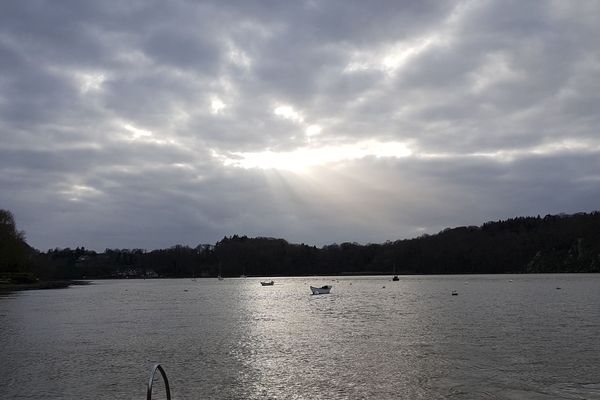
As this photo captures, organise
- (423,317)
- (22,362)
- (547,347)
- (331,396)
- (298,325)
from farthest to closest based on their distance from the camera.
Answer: (423,317) → (298,325) → (547,347) → (22,362) → (331,396)

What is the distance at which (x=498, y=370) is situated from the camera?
26094 millimetres

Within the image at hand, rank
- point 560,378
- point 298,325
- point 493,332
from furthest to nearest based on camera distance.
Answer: point 298,325 < point 493,332 < point 560,378

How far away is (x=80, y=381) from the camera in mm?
25141

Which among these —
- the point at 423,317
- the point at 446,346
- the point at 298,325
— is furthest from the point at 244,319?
the point at 446,346

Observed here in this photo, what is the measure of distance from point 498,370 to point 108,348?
23.9m

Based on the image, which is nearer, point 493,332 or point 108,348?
point 108,348

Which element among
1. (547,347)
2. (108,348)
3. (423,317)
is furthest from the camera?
(423,317)

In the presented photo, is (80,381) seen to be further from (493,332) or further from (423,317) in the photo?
(423,317)

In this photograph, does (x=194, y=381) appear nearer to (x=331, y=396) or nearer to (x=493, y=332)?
(x=331, y=396)

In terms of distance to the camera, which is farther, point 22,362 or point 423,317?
point 423,317

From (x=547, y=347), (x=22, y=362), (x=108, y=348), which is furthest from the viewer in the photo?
(x=108, y=348)

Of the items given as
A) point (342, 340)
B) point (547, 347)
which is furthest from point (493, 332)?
point (342, 340)

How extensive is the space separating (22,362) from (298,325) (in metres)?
24.2

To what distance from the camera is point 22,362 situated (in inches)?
1203
